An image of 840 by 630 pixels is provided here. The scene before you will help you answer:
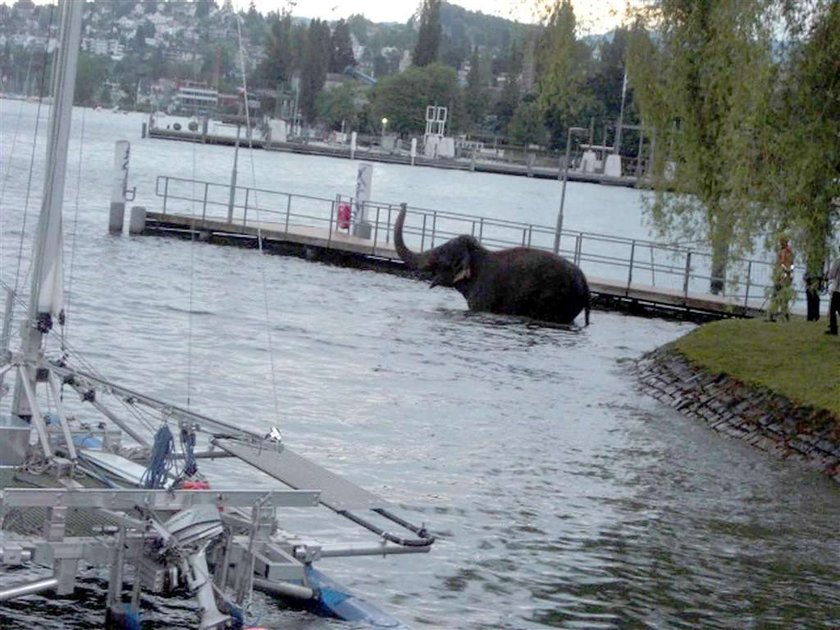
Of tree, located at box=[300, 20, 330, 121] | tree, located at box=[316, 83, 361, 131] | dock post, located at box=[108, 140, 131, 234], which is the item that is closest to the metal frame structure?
tree, located at box=[300, 20, 330, 121]

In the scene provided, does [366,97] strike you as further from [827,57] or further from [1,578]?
[1,578]

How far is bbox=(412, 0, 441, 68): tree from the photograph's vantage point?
10325 centimetres

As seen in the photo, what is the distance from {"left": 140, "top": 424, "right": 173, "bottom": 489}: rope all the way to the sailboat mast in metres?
1.79

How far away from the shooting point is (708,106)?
85.9 ft

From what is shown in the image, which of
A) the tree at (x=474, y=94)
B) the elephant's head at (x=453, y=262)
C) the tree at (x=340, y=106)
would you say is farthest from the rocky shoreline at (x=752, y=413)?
the tree at (x=474, y=94)

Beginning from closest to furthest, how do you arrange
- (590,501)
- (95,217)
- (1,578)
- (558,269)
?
(1,578) → (590,501) → (558,269) → (95,217)

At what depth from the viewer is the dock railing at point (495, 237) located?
136 feet

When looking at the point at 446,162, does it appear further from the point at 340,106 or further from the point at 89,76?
the point at 89,76

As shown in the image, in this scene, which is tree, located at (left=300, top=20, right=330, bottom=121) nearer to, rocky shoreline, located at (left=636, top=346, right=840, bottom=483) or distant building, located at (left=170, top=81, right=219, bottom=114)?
distant building, located at (left=170, top=81, right=219, bottom=114)

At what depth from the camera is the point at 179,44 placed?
48.9ft

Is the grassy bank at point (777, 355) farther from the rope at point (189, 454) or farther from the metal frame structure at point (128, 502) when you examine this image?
the rope at point (189, 454)

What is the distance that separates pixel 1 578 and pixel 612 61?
1189 inches

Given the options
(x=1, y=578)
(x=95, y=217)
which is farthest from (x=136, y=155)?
(x=1, y=578)

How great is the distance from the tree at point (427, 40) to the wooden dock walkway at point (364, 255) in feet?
170
